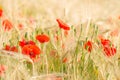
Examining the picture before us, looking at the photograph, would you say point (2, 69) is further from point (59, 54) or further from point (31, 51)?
point (59, 54)

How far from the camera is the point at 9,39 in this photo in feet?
6.55

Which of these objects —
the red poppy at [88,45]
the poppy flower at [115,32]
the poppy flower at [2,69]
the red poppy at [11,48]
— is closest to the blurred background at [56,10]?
the poppy flower at [115,32]

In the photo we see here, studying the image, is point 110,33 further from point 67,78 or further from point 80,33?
point 67,78

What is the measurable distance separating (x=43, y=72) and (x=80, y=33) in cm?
25

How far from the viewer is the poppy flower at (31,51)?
1680mm

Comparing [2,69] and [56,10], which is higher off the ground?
[56,10]

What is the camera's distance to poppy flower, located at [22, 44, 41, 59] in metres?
1.68

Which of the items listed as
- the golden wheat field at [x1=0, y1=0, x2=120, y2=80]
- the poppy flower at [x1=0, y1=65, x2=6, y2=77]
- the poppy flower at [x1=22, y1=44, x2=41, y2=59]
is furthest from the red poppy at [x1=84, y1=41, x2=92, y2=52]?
the poppy flower at [x1=0, y1=65, x2=6, y2=77]

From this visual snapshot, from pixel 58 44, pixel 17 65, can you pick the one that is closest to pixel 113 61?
pixel 58 44

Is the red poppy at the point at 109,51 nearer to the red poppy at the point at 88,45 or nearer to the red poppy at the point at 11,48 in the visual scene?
the red poppy at the point at 88,45

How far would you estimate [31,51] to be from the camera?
168 cm

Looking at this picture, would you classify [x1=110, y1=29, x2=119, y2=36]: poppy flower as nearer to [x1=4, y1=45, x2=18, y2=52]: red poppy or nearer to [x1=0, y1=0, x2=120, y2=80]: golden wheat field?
[x1=0, y1=0, x2=120, y2=80]: golden wheat field

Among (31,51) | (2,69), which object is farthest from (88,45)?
(2,69)

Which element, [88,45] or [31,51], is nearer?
[31,51]
